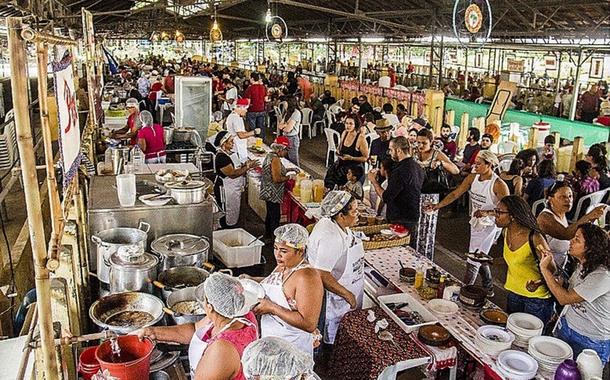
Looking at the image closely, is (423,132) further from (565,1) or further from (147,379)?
(565,1)

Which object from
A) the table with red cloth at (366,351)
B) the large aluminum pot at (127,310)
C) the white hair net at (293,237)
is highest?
the white hair net at (293,237)

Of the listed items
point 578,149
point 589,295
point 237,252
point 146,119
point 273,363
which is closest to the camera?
point 273,363

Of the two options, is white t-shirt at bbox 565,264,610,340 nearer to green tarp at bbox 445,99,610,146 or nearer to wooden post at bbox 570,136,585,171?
wooden post at bbox 570,136,585,171

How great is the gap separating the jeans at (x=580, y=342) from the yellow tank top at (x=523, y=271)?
0.86 feet

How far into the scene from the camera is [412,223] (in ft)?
18.4

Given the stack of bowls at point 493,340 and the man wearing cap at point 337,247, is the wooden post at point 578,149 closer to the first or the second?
the stack of bowls at point 493,340

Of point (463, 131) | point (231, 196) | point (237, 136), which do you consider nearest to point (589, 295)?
point (231, 196)

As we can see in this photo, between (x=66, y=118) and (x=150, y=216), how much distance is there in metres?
1.82

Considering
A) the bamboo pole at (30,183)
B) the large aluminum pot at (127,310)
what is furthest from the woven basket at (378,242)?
the bamboo pole at (30,183)

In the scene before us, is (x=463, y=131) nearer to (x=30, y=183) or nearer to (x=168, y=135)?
(x=168, y=135)

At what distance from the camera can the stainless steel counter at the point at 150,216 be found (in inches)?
153

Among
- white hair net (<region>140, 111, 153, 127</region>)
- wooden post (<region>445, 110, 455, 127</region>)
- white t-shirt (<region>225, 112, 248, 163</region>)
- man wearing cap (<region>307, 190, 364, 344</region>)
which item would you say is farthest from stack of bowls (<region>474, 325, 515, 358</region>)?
wooden post (<region>445, 110, 455, 127</region>)

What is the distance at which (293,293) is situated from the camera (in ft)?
10.3

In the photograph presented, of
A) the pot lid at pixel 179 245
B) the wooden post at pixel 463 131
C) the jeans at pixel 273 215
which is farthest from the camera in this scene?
the wooden post at pixel 463 131
